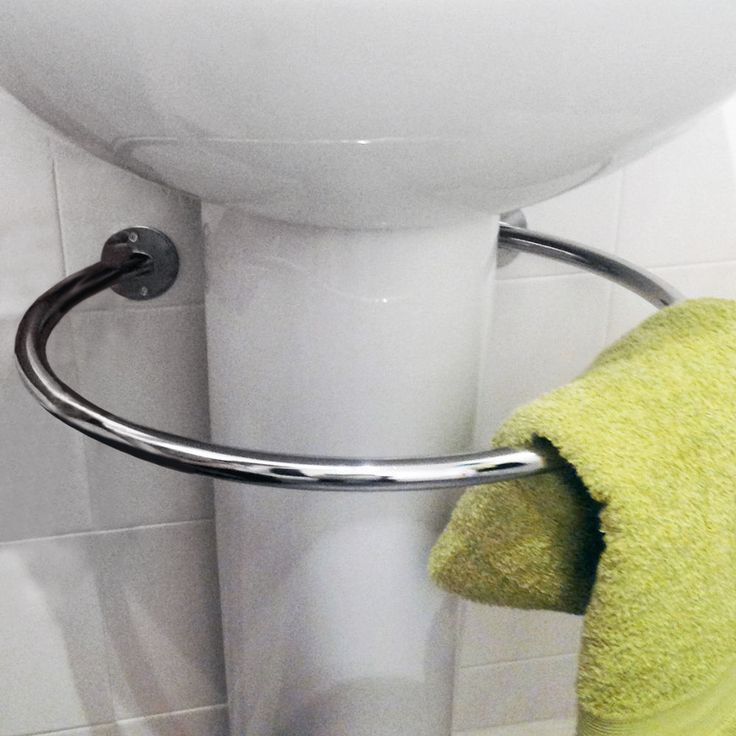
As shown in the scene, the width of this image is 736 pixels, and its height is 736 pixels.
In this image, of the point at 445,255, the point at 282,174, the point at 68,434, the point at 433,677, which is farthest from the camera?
the point at 68,434

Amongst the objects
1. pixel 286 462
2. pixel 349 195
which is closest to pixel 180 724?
pixel 286 462

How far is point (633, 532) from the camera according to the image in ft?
1.27

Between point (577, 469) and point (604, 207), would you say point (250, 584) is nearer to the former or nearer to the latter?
point (577, 469)

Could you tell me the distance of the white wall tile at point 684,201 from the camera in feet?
2.27

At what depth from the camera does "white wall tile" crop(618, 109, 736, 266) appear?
2.27 feet

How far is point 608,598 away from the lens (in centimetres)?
39

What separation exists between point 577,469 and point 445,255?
12 centimetres

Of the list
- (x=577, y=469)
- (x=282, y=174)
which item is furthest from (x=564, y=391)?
(x=282, y=174)

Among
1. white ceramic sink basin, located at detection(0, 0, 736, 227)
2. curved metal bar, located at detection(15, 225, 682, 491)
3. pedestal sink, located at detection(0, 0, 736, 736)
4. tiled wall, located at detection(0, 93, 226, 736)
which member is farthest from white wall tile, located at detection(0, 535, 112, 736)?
white ceramic sink basin, located at detection(0, 0, 736, 227)

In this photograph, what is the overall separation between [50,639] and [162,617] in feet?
0.29

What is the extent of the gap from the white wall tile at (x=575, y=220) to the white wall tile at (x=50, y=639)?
40cm

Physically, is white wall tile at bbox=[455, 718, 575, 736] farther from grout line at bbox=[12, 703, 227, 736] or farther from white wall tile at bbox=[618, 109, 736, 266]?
white wall tile at bbox=[618, 109, 736, 266]

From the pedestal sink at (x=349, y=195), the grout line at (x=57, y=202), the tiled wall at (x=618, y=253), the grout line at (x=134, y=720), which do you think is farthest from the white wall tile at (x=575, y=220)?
the grout line at (x=134, y=720)

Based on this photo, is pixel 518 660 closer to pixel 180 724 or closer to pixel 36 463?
pixel 180 724
